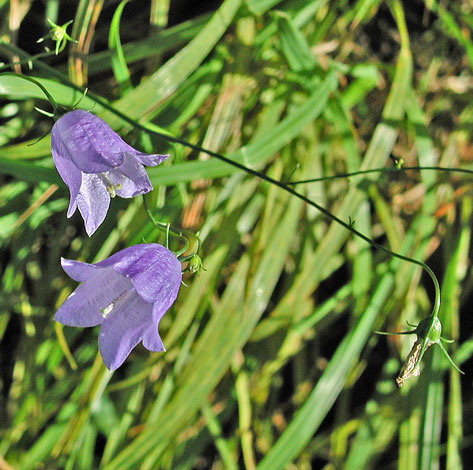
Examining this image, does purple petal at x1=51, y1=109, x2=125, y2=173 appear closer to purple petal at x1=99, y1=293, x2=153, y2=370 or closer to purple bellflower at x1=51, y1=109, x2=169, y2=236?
purple bellflower at x1=51, y1=109, x2=169, y2=236

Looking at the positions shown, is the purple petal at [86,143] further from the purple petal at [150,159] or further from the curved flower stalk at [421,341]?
the curved flower stalk at [421,341]

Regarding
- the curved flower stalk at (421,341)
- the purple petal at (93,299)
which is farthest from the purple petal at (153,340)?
the curved flower stalk at (421,341)

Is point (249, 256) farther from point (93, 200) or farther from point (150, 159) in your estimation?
point (150, 159)

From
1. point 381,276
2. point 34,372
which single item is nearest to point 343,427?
point 381,276

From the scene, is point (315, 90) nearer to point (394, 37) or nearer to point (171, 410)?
point (394, 37)

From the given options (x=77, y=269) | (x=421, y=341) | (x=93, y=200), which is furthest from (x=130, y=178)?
(x=421, y=341)

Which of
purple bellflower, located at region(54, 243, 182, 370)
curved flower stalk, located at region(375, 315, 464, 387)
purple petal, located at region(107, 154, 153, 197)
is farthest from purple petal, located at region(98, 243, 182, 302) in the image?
curved flower stalk, located at region(375, 315, 464, 387)
